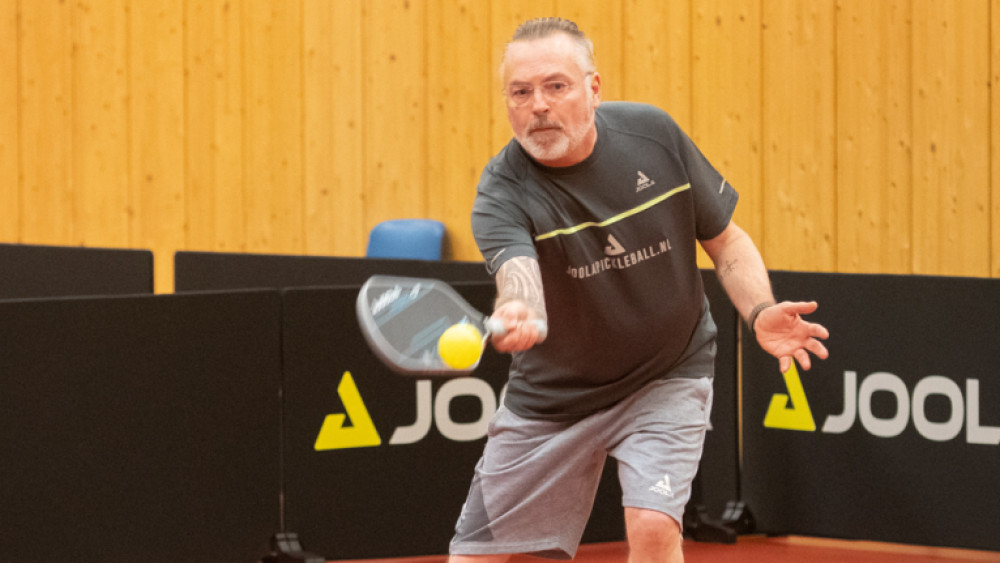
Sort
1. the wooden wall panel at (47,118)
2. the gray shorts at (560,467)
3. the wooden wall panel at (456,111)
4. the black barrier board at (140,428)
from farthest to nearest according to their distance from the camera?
the wooden wall panel at (47,118), the wooden wall panel at (456,111), the black barrier board at (140,428), the gray shorts at (560,467)

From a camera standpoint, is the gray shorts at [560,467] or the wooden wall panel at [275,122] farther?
the wooden wall panel at [275,122]

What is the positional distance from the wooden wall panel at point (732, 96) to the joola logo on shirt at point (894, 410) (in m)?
2.54

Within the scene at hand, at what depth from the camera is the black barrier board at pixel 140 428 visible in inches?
182

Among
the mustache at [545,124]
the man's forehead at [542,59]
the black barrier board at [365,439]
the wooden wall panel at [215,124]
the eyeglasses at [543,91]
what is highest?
the wooden wall panel at [215,124]

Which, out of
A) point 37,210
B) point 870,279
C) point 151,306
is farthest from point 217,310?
point 37,210

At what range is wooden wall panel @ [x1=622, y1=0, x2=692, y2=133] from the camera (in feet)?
27.2

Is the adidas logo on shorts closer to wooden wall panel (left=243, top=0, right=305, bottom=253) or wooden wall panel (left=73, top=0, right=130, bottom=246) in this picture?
wooden wall panel (left=243, top=0, right=305, bottom=253)

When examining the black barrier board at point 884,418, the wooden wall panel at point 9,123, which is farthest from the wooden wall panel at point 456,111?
the black barrier board at point 884,418

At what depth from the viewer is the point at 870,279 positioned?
5512 mm

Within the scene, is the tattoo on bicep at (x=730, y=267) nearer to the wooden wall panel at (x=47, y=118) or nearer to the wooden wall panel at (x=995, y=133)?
the wooden wall panel at (x=995, y=133)

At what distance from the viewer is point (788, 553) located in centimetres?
559

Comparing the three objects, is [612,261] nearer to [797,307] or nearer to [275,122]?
[797,307]

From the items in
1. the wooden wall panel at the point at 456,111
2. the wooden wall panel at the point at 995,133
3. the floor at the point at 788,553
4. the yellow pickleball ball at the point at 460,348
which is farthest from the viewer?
the wooden wall panel at the point at 456,111

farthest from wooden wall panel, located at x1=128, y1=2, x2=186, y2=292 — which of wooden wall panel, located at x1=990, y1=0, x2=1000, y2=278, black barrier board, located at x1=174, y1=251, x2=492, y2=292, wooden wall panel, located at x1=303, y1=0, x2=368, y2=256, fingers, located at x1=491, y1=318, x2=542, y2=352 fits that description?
fingers, located at x1=491, y1=318, x2=542, y2=352
